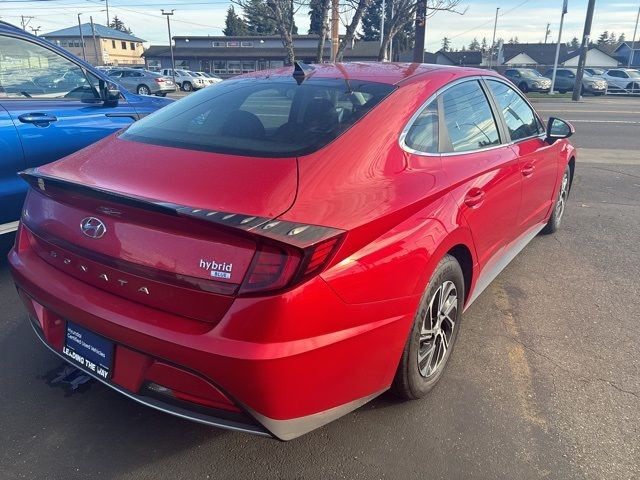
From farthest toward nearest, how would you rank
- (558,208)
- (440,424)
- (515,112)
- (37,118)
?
(558,208), (37,118), (515,112), (440,424)

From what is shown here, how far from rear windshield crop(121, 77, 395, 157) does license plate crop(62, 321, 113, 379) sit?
92 cm

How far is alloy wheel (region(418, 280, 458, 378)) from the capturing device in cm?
250

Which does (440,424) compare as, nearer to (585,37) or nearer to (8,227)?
(8,227)

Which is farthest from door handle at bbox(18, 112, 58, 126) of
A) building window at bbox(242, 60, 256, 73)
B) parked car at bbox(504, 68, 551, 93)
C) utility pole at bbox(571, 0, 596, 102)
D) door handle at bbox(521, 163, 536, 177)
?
building window at bbox(242, 60, 256, 73)

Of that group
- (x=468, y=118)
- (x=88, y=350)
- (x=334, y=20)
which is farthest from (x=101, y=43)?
(x=88, y=350)

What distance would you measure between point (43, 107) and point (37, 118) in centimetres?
19

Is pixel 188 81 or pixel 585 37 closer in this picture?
pixel 585 37

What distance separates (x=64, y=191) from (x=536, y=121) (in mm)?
3575

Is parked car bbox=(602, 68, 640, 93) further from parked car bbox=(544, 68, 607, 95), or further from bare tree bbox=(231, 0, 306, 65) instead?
bare tree bbox=(231, 0, 306, 65)

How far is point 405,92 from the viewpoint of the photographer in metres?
2.61

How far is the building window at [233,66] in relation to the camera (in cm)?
6134

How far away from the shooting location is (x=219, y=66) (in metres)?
62.3

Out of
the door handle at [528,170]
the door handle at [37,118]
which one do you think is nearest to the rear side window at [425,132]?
the door handle at [528,170]

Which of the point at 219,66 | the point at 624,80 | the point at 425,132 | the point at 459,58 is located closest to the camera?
the point at 425,132
